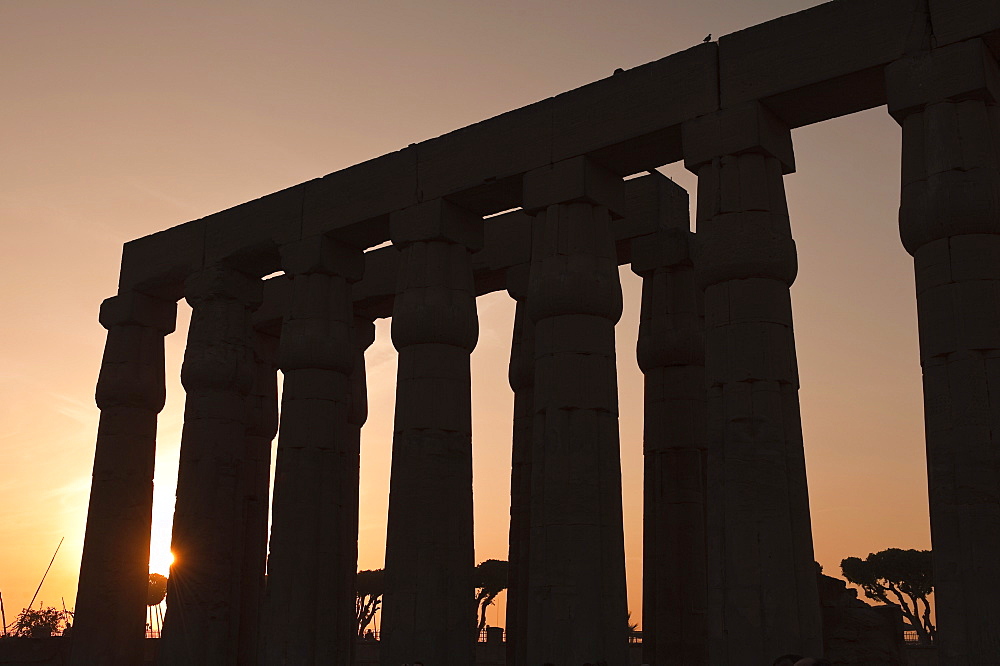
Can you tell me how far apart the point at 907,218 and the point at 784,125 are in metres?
4.50

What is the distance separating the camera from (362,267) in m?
31.9

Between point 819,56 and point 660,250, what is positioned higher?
point 819,56

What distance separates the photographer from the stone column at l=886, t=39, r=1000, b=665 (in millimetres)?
18594

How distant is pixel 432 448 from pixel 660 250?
30.8 ft

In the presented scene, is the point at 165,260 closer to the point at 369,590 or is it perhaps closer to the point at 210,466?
the point at 210,466

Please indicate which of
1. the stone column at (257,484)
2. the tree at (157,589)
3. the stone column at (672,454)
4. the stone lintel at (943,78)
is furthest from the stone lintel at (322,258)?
the tree at (157,589)

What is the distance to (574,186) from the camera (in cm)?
2564

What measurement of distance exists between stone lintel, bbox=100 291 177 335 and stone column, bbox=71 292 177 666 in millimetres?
31

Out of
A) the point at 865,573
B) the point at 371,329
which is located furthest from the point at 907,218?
the point at 865,573

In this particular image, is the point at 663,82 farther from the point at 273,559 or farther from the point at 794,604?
the point at 273,559

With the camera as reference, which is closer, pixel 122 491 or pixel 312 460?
pixel 312 460

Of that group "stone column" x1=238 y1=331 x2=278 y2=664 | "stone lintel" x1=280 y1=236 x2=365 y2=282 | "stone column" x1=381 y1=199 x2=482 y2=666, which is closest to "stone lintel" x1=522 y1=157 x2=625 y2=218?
"stone column" x1=381 y1=199 x2=482 y2=666

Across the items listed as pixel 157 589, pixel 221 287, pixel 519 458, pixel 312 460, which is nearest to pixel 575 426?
pixel 312 460

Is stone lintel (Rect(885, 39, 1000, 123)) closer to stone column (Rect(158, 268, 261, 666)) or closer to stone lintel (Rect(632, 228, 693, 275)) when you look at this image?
stone lintel (Rect(632, 228, 693, 275))
